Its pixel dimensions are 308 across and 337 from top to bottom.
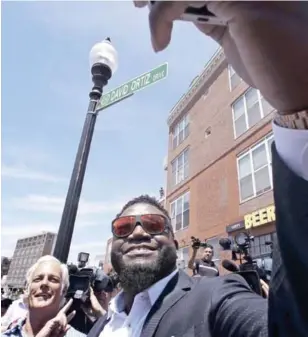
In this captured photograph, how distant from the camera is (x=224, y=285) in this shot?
125 centimetres

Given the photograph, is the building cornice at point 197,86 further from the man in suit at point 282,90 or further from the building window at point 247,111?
the man in suit at point 282,90

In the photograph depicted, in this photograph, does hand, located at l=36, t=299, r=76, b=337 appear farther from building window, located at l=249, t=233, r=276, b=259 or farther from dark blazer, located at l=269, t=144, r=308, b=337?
building window, located at l=249, t=233, r=276, b=259

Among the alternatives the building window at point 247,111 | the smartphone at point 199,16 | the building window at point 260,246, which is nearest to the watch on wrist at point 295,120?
the smartphone at point 199,16

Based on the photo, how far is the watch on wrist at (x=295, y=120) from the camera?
492mm

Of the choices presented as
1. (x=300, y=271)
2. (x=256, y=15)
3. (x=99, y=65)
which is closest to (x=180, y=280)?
(x=300, y=271)

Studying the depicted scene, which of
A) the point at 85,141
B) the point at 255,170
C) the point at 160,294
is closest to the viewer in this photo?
the point at 160,294

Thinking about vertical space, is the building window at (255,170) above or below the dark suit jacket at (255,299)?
above

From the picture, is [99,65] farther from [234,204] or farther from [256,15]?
[234,204]

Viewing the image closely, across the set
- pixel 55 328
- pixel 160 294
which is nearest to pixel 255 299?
pixel 160 294

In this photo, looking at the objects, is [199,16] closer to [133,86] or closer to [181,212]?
[133,86]

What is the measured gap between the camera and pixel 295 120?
51 cm

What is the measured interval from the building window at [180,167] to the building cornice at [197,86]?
9.68 ft

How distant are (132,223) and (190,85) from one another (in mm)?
17109

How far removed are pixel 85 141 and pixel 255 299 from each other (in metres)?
2.76
